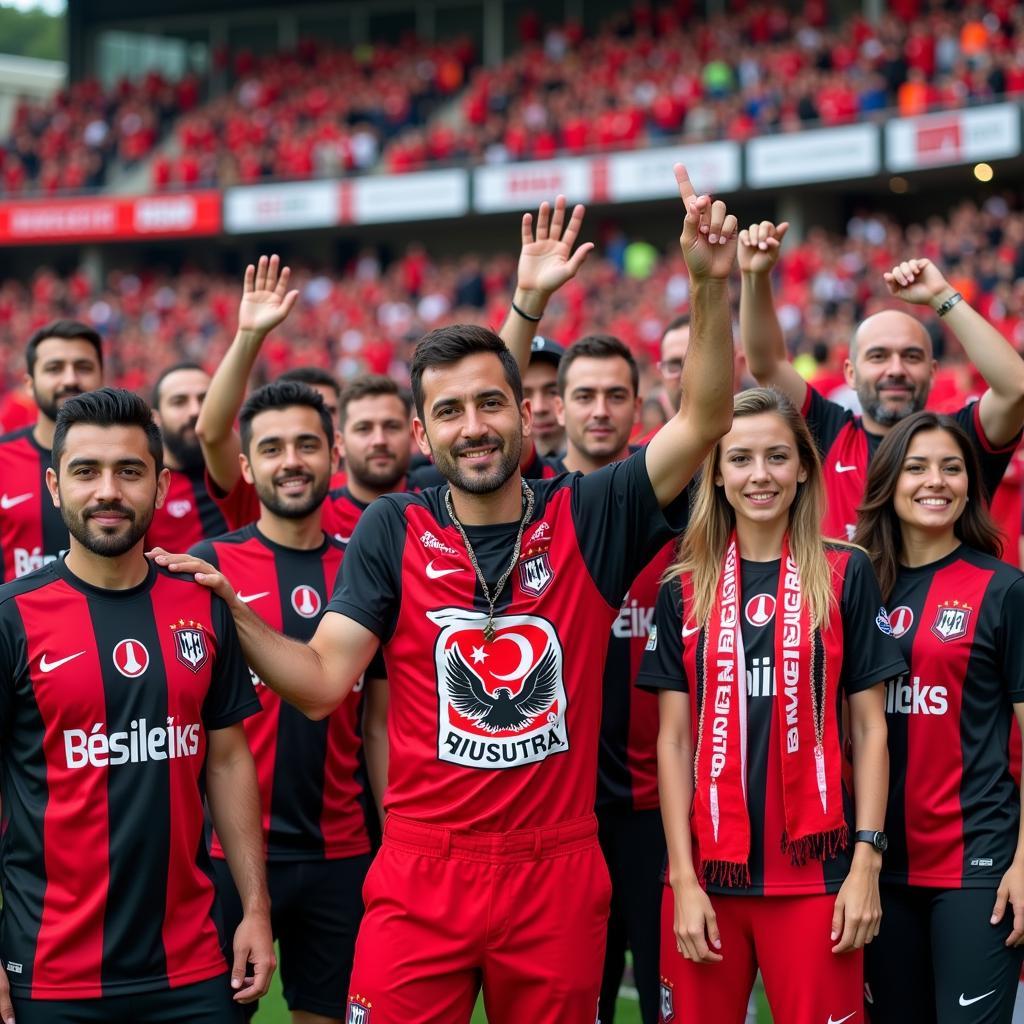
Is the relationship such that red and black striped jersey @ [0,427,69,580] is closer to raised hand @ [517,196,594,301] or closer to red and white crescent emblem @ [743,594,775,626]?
raised hand @ [517,196,594,301]

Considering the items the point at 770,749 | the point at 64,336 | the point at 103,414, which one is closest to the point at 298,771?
the point at 103,414

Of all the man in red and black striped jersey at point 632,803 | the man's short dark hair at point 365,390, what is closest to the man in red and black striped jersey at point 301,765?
the man's short dark hair at point 365,390

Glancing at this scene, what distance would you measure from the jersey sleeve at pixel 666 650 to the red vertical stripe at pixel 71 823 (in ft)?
4.65

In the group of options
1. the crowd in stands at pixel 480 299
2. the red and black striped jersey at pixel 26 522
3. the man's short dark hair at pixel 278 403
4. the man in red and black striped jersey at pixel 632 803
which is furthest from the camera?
the crowd in stands at pixel 480 299

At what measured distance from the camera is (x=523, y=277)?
4.41 meters

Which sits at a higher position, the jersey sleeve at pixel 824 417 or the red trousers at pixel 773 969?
the jersey sleeve at pixel 824 417

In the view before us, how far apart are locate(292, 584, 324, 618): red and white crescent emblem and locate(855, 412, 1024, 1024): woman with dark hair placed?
1.70 meters

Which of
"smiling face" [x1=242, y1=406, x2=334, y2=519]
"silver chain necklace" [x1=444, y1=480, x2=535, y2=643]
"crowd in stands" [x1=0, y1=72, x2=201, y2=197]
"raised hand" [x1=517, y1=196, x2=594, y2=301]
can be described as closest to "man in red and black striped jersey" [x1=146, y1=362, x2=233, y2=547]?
"smiling face" [x1=242, y1=406, x2=334, y2=519]

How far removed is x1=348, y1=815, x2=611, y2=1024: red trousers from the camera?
325 cm

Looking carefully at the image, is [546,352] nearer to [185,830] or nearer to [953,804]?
[953,804]

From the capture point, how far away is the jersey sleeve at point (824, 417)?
16.0 ft

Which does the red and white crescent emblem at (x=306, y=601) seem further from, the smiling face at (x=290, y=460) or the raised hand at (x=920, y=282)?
the raised hand at (x=920, y=282)

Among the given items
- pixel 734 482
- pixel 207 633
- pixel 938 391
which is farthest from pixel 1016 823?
pixel 938 391

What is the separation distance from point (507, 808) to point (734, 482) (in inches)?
44.2
